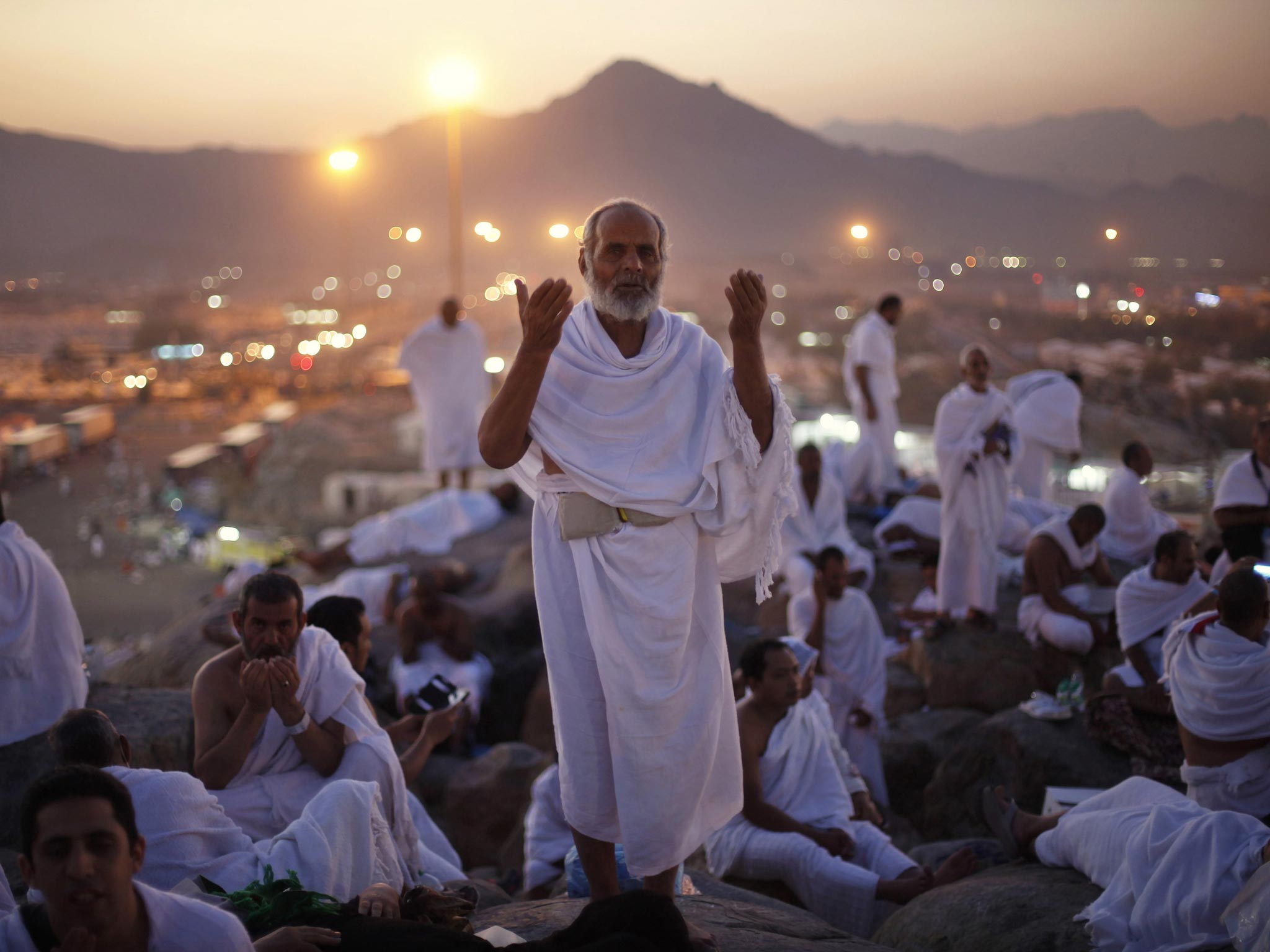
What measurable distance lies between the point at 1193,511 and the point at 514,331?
67.4 feet

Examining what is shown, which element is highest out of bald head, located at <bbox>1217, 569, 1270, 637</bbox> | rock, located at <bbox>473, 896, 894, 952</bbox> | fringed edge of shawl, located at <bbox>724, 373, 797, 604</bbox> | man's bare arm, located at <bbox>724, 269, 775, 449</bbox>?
man's bare arm, located at <bbox>724, 269, 775, 449</bbox>

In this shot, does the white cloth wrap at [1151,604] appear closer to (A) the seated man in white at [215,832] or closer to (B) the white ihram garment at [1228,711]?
(B) the white ihram garment at [1228,711]

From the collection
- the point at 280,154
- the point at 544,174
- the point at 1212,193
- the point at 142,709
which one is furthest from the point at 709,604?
the point at 280,154

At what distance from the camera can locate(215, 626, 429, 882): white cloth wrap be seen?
3.50 m

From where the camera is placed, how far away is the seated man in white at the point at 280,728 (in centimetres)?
345

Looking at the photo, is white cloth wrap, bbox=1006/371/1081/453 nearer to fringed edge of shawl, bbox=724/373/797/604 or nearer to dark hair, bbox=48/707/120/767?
fringed edge of shawl, bbox=724/373/797/604

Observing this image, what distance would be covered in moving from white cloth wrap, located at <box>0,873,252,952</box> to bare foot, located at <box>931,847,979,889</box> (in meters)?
2.82

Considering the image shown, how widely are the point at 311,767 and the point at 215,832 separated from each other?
25.6 inches

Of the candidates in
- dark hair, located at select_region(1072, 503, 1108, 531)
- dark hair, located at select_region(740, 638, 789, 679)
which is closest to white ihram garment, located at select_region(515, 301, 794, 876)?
dark hair, located at select_region(740, 638, 789, 679)

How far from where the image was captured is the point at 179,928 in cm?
217

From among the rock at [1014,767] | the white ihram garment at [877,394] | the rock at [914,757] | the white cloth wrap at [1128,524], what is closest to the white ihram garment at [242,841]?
the rock at [1014,767]

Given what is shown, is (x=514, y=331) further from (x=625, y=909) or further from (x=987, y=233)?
(x=625, y=909)

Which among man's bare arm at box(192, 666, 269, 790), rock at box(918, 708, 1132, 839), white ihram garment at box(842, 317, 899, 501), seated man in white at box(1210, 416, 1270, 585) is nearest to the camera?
man's bare arm at box(192, 666, 269, 790)

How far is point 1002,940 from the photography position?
3.32m
